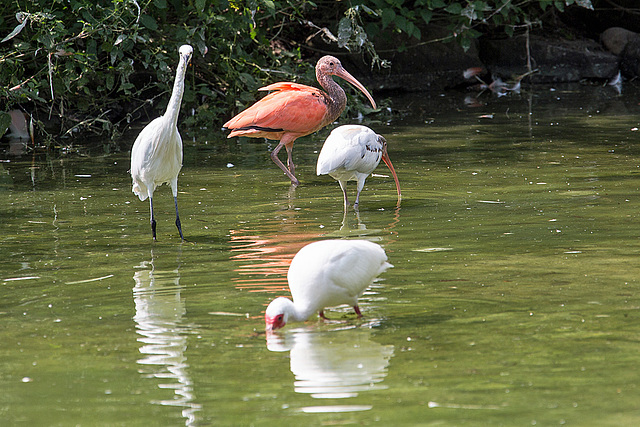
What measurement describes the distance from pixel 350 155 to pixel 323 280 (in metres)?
3.16

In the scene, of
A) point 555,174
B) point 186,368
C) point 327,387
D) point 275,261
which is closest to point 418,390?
point 327,387

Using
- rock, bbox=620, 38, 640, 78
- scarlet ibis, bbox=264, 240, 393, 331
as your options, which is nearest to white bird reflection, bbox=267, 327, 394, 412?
scarlet ibis, bbox=264, 240, 393, 331

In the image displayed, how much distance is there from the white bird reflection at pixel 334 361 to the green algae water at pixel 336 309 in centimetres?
1

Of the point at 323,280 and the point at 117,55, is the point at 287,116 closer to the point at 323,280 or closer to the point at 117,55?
the point at 117,55

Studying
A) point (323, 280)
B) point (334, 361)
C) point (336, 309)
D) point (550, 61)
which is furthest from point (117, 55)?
point (550, 61)

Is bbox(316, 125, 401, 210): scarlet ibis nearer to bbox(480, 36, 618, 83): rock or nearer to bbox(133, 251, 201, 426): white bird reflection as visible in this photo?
bbox(133, 251, 201, 426): white bird reflection

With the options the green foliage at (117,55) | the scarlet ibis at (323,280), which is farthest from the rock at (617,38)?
the scarlet ibis at (323,280)

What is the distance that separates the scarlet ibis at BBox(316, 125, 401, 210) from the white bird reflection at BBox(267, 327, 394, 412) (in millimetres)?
3049

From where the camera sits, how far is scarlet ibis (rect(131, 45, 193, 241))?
6.08 m

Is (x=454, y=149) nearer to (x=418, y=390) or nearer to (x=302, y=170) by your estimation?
(x=302, y=170)

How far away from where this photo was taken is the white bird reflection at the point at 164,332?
347cm

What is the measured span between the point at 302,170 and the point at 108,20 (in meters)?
3.46

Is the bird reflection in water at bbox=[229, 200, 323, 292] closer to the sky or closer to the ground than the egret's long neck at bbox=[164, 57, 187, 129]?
closer to the ground

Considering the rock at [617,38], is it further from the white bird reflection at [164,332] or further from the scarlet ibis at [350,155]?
the white bird reflection at [164,332]
